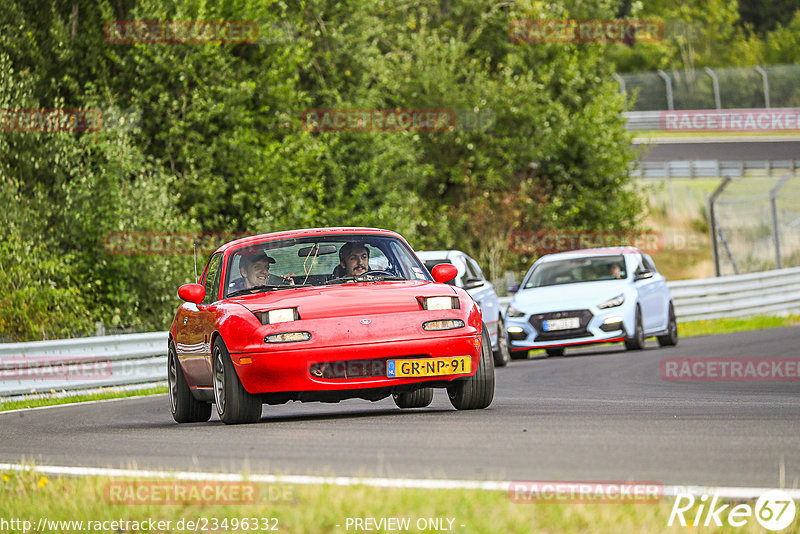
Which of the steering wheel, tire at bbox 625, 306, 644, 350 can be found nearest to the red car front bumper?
the steering wheel

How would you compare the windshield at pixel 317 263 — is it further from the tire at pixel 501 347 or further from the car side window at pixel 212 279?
the tire at pixel 501 347

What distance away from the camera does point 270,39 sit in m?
30.2

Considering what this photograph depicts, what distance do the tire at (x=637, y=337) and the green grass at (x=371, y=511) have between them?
14981 mm

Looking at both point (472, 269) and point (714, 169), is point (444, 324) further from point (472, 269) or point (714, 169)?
point (714, 169)

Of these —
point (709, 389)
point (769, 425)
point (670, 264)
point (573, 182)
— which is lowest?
point (670, 264)

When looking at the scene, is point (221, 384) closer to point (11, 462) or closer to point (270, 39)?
point (11, 462)

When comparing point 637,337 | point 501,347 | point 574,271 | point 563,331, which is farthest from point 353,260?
point 574,271

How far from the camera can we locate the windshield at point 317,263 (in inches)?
414

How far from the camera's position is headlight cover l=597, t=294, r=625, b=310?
65.9 ft

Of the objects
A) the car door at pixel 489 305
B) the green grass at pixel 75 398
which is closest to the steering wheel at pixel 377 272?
the green grass at pixel 75 398

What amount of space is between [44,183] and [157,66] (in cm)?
365

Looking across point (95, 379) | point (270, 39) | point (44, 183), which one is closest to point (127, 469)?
point (95, 379)

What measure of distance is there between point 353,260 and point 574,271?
11.7 meters

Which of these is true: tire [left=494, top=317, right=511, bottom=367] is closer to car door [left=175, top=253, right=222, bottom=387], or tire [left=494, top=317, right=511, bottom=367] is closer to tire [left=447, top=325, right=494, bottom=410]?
car door [left=175, top=253, right=222, bottom=387]
